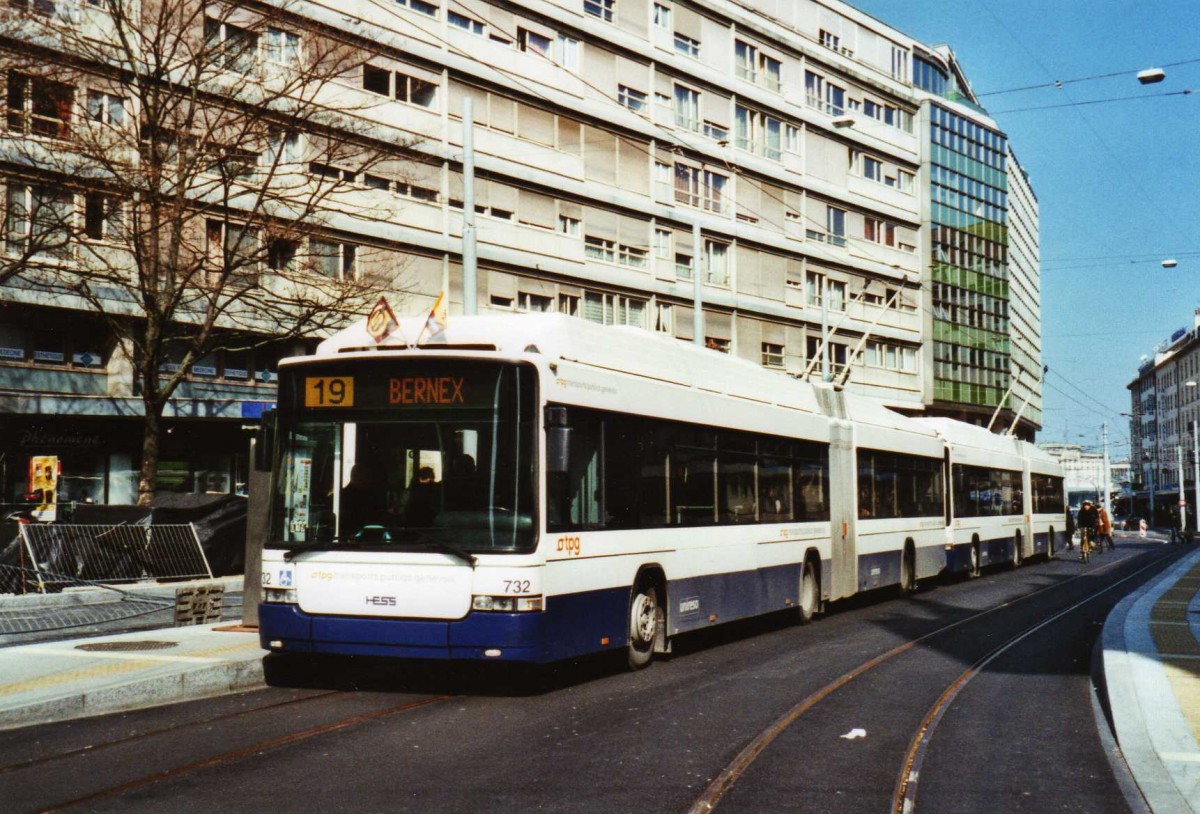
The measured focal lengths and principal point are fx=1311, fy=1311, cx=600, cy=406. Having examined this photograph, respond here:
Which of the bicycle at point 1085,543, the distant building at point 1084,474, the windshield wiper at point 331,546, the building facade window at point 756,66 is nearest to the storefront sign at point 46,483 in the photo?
the windshield wiper at point 331,546

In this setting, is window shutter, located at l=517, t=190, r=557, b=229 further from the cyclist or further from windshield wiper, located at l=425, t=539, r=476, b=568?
windshield wiper, located at l=425, t=539, r=476, b=568

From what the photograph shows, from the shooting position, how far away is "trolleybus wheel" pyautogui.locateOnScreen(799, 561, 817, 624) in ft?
53.2

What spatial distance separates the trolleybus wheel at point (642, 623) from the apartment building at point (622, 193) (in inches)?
353

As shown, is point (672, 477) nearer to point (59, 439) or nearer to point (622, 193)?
point (59, 439)

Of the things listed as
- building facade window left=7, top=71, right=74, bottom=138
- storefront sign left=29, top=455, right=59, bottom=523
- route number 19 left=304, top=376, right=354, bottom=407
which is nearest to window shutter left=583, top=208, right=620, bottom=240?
building facade window left=7, top=71, right=74, bottom=138

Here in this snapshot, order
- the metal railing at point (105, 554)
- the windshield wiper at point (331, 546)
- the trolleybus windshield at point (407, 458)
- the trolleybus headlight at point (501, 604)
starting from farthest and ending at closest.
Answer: the metal railing at point (105, 554) → the windshield wiper at point (331, 546) → the trolleybus windshield at point (407, 458) → the trolleybus headlight at point (501, 604)

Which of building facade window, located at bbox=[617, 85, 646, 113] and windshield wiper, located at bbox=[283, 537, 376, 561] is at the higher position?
building facade window, located at bbox=[617, 85, 646, 113]

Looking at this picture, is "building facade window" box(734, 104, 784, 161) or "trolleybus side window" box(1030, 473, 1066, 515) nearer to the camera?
"trolleybus side window" box(1030, 473, 1066, 515)

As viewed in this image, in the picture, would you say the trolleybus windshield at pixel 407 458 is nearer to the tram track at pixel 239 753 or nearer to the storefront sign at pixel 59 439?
the tram track at pixel 239 753

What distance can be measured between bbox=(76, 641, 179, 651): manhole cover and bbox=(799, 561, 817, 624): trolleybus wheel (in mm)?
7640

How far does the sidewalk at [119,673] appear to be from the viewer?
8.88 metres

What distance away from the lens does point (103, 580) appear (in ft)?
64.0

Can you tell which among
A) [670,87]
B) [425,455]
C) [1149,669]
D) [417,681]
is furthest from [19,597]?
[670,87]

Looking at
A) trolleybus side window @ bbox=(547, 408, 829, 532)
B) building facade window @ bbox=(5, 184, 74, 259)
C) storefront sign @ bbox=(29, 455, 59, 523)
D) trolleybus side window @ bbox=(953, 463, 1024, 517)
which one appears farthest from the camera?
trolleybus side window @ bbox=(953, 463, 1024, 517)
